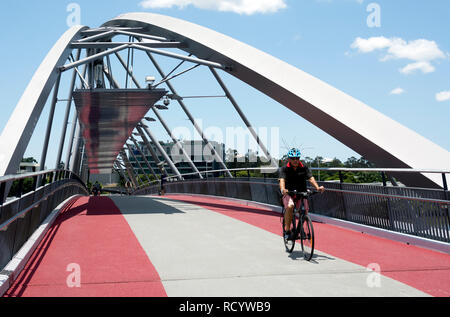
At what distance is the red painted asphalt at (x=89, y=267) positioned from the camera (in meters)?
5.13

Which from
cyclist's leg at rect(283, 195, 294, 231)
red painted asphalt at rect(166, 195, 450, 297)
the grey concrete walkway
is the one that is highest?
cyclist's leg at rect(283, 195, 294, 231)

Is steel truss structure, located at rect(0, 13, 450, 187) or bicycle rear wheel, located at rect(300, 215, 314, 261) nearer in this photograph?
bicycle rear wheel, located at rect(300, 215, 314, 261)

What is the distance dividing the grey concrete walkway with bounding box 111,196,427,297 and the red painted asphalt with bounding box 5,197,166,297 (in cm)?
25

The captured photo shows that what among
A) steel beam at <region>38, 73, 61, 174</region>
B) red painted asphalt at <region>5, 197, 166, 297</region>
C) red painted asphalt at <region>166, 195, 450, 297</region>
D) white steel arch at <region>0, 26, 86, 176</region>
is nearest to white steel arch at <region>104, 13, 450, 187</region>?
red painted asphalt at <region>166, 195, 450, 297</region>

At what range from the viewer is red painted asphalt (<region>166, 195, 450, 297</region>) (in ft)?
18.3

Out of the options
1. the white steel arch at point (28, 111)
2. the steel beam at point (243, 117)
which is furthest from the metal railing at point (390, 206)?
the steel beam at point (243, 117)

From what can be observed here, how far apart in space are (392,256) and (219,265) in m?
2.91

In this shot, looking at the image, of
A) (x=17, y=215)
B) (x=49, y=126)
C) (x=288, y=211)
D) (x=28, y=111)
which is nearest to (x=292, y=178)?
(x=288, y=211)

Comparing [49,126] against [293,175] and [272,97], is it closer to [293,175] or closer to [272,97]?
[272,97]

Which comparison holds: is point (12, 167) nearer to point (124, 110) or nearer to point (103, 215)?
point (103, 215)

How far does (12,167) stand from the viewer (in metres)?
12.4

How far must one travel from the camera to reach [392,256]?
7148 mm

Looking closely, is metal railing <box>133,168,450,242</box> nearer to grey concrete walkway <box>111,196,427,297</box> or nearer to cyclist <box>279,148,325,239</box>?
cyclist <box>279,148,325,239</box>

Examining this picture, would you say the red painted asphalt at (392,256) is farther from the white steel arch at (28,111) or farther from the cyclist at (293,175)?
the white steel arch at (28,111)
